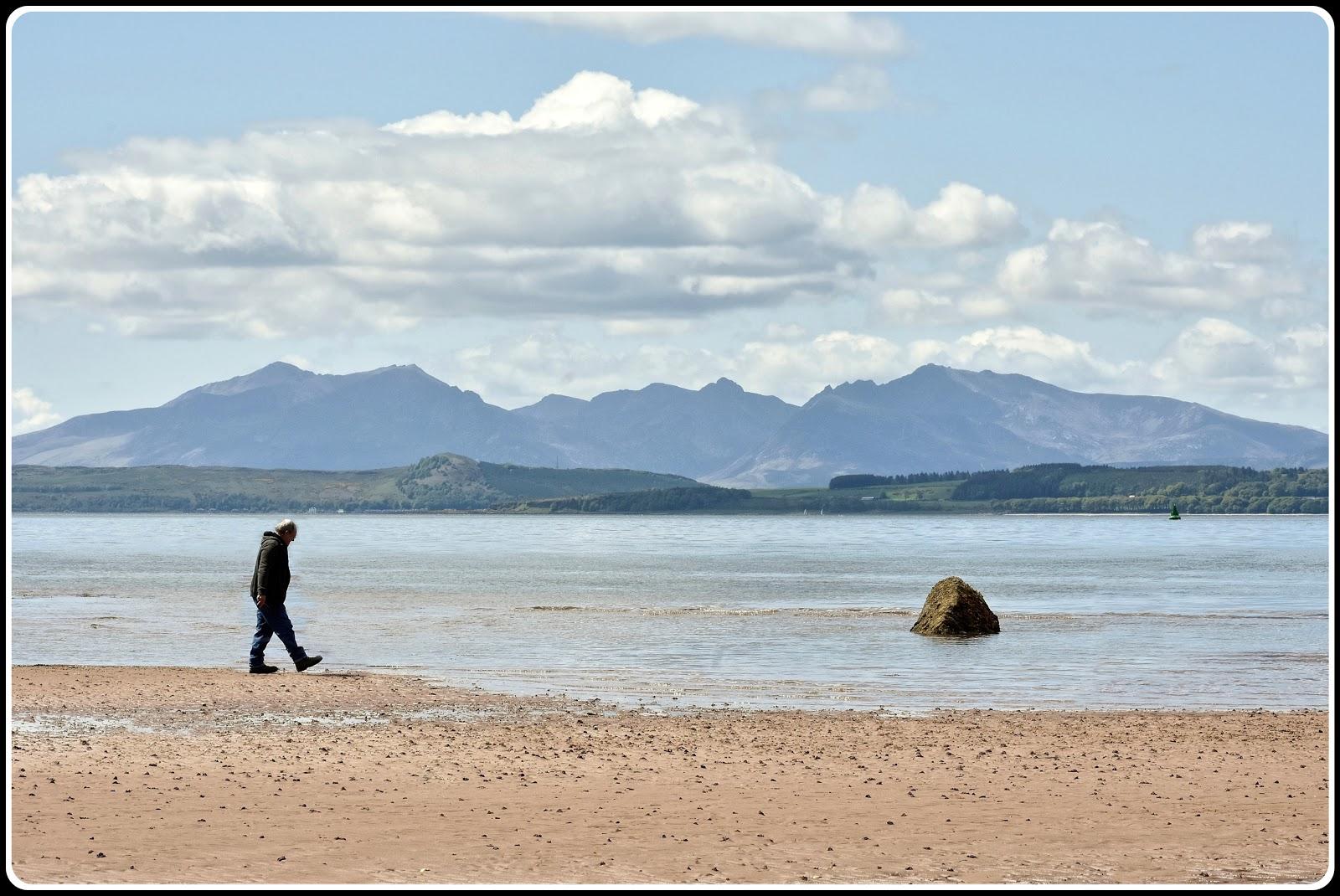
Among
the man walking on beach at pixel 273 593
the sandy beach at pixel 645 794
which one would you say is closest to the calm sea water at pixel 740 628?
the man walking on beach at pixel 273 593

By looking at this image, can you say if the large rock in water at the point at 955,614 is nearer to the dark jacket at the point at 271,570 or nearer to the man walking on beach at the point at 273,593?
the man walking on beach at the point at 273,593

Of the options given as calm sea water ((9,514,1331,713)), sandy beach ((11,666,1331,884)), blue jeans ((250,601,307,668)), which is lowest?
calm sea water ((9,514,1331,713))

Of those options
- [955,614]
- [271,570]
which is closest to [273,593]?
[271,570]

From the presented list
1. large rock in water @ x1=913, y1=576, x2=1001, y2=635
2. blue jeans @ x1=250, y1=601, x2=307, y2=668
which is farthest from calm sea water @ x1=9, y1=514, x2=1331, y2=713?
blue jeans @ x1=250, y1=601, x2=307, y2=668

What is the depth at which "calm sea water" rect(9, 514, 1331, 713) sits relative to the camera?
1208 inches

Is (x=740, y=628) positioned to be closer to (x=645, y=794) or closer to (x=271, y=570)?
(x=271, y=570)

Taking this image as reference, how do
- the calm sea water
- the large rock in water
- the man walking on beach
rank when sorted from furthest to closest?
1. the large rock in water
2. the calm sea water
3. the man walking on beach

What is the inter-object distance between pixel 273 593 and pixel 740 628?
20541 millimetres

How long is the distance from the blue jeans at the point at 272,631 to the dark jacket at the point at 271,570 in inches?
11.2

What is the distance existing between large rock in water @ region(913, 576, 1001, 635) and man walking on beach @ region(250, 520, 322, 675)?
18940mm

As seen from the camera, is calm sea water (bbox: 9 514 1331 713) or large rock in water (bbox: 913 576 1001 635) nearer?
calm sea water (bbox: 9 514 1331 713)

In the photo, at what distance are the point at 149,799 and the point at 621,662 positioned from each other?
19.1 meters

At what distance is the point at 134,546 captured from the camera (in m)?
146

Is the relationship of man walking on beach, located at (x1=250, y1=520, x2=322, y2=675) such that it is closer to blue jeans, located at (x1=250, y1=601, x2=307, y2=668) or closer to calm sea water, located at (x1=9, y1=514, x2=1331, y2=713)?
blue jeans, located at (x1=250, y1=601, x2=307, y2=668)
